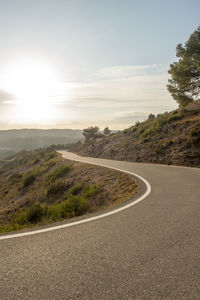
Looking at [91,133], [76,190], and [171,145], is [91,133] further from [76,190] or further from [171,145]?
[76,190]

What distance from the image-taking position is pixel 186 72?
1873cm

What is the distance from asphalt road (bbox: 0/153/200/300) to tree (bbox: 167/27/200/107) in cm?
1741

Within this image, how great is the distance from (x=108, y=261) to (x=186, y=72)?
20.1 metres

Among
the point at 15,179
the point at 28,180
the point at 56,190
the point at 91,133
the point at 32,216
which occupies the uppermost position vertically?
the point at 91,133

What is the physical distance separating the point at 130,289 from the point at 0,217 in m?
13.4

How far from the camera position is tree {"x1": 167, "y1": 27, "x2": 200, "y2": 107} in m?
18.0

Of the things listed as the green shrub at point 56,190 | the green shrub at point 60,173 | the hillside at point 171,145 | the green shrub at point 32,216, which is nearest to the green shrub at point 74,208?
the green shrub at point 32,216

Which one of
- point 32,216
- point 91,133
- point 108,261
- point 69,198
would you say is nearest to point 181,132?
point 69,198

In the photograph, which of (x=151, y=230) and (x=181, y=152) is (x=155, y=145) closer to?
(x=181, y=152)

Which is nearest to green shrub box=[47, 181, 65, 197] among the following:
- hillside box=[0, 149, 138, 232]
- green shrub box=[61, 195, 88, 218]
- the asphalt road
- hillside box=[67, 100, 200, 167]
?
hillside box=[0, 149, 138, 232]

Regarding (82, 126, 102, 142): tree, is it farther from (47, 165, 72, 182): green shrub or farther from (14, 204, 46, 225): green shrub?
(14, 204, 46, 225): green shrub

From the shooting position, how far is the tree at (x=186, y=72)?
59.2ft

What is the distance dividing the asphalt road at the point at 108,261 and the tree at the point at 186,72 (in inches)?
685

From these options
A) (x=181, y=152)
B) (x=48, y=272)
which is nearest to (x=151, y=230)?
(x=48, y=272)
